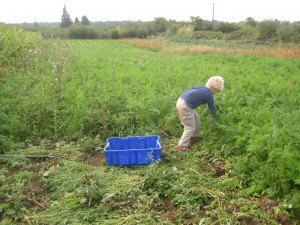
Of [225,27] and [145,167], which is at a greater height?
[225,27]

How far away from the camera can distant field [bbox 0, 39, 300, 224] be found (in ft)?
12.6

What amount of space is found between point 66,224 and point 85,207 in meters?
0.36

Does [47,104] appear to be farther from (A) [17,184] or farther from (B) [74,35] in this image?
(B) [74,35]

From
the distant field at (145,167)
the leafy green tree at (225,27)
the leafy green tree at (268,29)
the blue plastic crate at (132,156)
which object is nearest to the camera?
the distant field at (145,167)

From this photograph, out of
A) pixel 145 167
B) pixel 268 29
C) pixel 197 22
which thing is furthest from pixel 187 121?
pixel 197 22

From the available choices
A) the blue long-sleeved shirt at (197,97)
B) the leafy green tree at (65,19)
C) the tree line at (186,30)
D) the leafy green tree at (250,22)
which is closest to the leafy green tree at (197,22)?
the tree line at (186,30)

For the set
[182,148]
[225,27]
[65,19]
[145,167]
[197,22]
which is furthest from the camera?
[65,19]

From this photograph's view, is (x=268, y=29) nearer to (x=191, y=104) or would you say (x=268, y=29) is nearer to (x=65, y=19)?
(x=191, y=104)

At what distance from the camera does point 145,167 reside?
16.8 ft

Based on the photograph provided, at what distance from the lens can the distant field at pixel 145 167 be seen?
12.6 ft

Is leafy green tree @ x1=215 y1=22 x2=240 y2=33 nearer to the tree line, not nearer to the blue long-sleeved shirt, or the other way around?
the tree line

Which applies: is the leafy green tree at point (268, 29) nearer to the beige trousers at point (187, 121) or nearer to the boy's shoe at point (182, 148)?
the beige trousers at point (187, 121)

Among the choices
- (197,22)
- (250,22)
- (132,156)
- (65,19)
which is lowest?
(132,156)

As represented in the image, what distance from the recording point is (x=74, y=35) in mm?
55062
